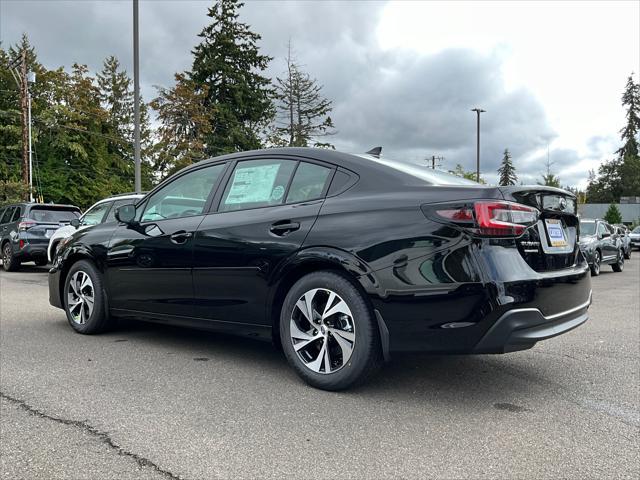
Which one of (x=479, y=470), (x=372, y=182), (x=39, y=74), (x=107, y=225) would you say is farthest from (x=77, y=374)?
(x=39, y=74)

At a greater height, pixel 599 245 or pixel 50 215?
pixel 50 215

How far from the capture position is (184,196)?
473 centimetres

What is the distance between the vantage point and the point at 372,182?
363cm

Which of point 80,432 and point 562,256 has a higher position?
point 562,256

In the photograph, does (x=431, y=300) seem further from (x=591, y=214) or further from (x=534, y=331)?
(x=591, y=214)

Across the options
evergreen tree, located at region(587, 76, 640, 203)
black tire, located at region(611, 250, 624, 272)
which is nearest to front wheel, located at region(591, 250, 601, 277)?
black tire, located at region(611, 250, 624, 272)

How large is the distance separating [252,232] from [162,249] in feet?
3.32

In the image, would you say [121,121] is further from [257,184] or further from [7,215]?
[257,184]

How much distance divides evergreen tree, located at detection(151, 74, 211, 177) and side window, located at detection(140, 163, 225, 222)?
3054cm

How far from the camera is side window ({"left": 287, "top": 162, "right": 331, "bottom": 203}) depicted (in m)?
3.83

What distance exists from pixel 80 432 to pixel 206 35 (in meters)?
42.3

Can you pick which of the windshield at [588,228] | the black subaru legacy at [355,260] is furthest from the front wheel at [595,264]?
the black subaru legacy at [355,260]

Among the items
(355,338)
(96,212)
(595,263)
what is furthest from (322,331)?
(595,263)

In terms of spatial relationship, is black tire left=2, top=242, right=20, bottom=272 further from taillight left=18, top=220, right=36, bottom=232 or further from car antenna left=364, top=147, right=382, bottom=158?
car antenna left=364, top=147, right=382, bottom=158
